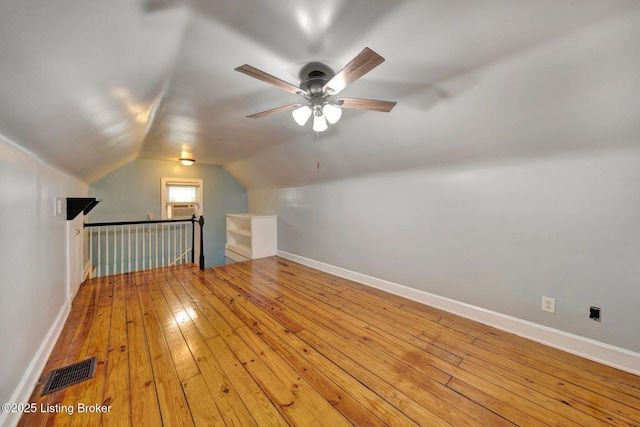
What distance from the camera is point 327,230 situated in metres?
4.38

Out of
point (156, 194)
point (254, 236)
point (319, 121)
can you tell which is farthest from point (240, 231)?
point (319, 121)

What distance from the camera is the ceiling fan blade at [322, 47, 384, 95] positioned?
4.15ft

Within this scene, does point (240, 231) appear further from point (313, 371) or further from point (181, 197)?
point (313, 371)

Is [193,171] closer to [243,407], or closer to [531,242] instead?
[243,407]

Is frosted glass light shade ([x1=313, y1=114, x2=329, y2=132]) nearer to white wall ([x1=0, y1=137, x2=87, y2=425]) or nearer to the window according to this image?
white wall ([x1=0, y1=137, x2=87, y2=425])

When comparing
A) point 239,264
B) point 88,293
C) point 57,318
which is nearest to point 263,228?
point 239,264

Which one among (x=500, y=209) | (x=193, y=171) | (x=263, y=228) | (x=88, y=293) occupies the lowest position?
(x=88, y=293)

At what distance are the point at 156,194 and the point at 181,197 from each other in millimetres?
538

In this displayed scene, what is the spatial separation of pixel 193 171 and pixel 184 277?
10.4 feet

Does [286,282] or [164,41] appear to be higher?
[164,41]

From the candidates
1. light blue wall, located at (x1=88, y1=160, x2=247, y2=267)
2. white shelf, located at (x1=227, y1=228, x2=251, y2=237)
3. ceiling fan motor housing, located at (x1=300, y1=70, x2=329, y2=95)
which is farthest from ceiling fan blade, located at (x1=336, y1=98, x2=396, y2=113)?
light blue wall, located at (x1=88, y1=160, x2=247, y2=267)

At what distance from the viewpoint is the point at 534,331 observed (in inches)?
89.0

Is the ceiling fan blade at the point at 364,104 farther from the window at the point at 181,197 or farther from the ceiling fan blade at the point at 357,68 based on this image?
the window at the point at 181,197

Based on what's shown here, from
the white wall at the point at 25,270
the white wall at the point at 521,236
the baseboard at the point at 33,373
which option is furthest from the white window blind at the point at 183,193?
the white wall at the point at 521,236
